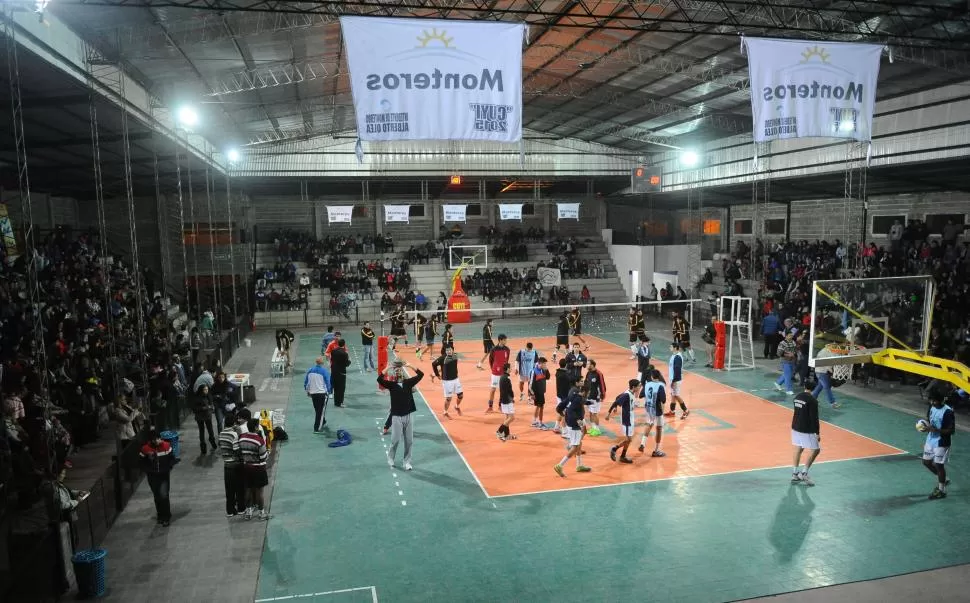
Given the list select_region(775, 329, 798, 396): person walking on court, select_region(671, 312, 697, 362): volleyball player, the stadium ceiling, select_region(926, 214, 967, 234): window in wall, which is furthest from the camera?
select_region(926, 214, 967, 234): window in wall

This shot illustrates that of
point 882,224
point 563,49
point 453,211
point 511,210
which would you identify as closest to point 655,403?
point 563,49

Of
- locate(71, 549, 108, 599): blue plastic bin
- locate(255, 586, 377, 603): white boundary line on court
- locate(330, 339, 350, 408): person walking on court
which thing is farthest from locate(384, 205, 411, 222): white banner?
locate(255, 586, 377, 603): white boundary line on court

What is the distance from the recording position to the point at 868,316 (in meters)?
12.9

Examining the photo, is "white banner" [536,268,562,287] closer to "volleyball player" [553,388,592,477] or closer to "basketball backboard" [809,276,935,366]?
"basketball backboard" [809,276,935,366]

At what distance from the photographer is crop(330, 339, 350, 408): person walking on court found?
15.9 meters

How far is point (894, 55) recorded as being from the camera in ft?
59.3

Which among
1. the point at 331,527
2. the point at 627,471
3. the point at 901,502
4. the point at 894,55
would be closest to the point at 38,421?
the point at 331,527

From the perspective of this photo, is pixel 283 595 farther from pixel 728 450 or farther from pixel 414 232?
pixel 414 232

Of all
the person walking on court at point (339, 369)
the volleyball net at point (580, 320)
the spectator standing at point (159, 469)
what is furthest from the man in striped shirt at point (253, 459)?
the volleyball net at point (580, 320)

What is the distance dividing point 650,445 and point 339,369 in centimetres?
761

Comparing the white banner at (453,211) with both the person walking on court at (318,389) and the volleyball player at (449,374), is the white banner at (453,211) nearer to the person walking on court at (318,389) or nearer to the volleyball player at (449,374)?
the volleyball player at (449,374)

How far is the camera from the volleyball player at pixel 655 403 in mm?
11984

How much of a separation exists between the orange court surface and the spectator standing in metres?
4.78

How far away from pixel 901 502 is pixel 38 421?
13826 millimetres
